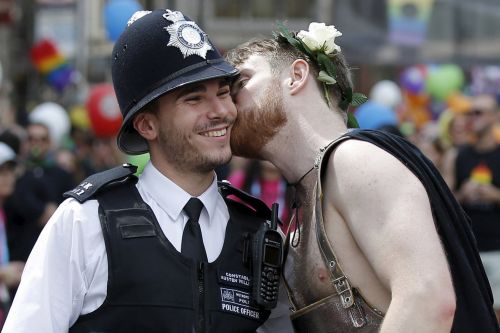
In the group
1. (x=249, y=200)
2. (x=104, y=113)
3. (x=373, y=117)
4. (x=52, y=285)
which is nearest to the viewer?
(x=52, y=285)

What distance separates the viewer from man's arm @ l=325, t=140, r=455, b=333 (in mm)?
3084

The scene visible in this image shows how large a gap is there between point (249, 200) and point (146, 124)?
48cm

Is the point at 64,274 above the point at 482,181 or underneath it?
above

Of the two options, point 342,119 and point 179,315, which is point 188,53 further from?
point 179,315

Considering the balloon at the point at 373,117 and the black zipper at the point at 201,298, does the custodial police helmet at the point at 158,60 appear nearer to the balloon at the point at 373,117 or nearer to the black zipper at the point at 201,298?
the black zipper at the point at 201,298

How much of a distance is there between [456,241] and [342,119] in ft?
2.05

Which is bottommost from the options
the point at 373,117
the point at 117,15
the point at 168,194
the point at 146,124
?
the point at 373,117

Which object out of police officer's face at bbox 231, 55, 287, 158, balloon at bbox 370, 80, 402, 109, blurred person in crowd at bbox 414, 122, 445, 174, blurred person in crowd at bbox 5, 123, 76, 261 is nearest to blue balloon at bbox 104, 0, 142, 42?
blurred person in crowd at bbox 5, 123, 76, 261

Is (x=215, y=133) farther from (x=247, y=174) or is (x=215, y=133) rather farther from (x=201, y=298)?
(x=247, y=174)

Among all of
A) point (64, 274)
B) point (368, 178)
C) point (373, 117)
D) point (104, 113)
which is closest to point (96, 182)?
point (64, 274)

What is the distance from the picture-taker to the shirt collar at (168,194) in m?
3.50

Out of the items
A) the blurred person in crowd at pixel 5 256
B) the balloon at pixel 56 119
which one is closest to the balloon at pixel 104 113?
the balloon at pixel 56 119

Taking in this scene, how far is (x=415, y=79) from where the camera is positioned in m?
20.2

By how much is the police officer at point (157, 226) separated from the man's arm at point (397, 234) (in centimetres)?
46
